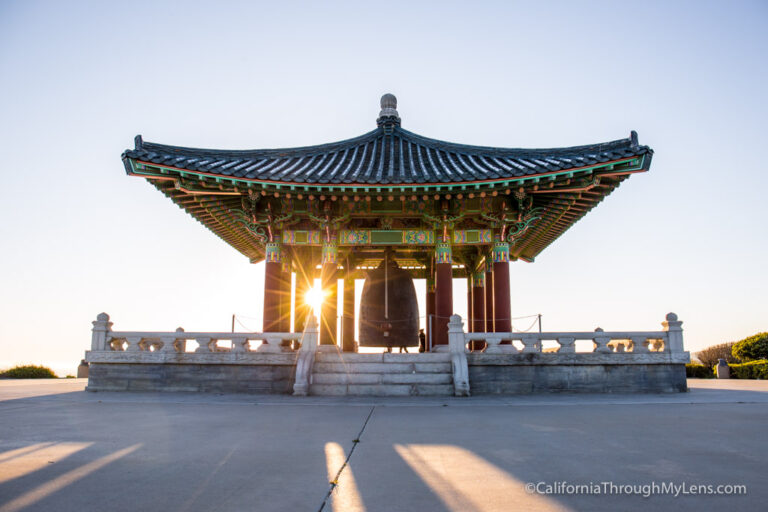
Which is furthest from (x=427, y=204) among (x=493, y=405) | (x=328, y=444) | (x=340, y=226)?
(x=328, y=444)

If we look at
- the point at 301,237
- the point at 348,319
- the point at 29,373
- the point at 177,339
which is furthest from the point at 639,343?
the point at 29,373

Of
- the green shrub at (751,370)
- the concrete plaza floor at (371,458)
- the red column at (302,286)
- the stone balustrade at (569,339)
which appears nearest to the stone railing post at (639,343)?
the stone balustrade at (569,339)

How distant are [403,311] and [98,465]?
39.1 feet

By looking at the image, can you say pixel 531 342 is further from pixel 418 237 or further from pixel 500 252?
pixel 418 237

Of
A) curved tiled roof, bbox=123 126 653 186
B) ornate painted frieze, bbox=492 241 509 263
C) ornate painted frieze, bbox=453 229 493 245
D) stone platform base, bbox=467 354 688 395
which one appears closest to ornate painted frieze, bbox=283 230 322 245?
curved tiled roof, bbox=123 126 653 186

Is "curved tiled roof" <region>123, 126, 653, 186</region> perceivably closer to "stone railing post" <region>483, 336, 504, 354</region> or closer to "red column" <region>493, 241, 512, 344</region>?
"red column" <region>493, 241, 512, 344</region>

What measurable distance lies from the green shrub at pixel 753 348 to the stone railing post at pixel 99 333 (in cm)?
2879

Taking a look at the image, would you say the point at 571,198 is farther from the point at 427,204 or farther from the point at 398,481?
the point at 398,481

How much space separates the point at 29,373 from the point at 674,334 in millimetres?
24333

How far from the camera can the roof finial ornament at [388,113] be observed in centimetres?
1936

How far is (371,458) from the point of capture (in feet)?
15.1

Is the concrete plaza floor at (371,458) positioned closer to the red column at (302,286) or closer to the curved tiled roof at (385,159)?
the curved tiled roof at (385,159)

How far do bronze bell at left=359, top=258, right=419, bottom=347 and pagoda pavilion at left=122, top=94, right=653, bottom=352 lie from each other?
0.03 metres

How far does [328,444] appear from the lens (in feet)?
17.4
